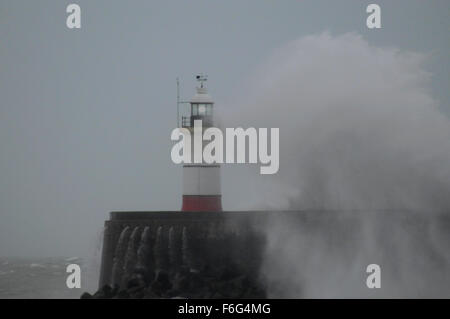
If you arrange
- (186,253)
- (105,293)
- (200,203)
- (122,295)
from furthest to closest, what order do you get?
(200,203) → (186,253) → (105,293) → (122,295)

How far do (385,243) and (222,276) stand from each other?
474cm

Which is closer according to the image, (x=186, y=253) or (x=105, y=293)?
(x=105, y=293)

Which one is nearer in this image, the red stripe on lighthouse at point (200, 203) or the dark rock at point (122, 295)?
the dark rock at point (122, 295)

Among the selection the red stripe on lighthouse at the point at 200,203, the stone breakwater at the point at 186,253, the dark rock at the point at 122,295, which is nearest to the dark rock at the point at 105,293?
the stone breakwater at the point at 186,253

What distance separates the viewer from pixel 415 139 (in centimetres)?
4053

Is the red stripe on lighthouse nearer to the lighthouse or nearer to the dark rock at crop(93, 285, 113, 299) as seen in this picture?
the lighthouse

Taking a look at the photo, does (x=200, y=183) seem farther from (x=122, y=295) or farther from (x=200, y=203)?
(x=122, y=295)

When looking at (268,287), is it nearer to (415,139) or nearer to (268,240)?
(268,240)

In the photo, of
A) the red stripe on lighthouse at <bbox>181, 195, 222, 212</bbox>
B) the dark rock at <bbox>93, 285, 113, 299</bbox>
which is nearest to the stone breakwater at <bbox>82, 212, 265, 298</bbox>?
the dark rock at <bbox>93, 285, 113, 299</bbox>

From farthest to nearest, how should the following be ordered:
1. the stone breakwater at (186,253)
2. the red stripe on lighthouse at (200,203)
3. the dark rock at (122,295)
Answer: the red stripe on lighthouse at (200,203) → the stone breakwater at (186,253) → the dark rock at (122,295)

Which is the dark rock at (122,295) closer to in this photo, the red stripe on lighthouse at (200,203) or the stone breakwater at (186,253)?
the stone breakwater at (186,253)

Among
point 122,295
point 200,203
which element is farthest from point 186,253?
point 200,203

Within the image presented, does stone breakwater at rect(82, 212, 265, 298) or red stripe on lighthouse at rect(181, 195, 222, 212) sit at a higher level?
red stripe on lighthouse at rect(181, 195, 222, 212)
